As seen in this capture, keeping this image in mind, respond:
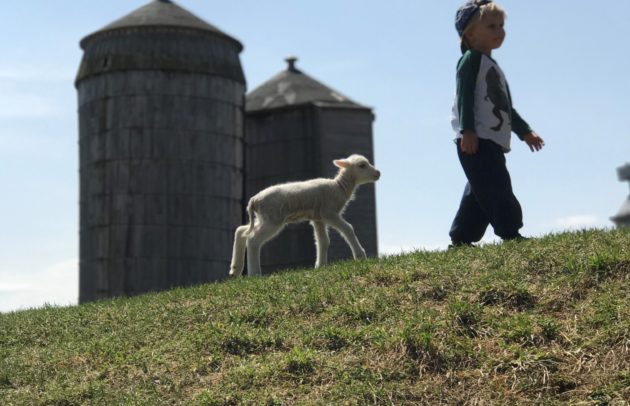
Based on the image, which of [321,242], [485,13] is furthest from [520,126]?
[321,242]

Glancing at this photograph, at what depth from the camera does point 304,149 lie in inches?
1220

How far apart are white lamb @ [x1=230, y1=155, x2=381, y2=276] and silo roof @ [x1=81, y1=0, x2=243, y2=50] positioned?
1686 centimetres

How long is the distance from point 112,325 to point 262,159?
21.2 m

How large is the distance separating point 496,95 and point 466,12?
89 centimetres

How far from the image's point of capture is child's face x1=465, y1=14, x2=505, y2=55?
11.0 m

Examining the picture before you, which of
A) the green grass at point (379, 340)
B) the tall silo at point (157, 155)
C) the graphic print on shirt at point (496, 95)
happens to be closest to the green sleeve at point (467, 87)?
the graphic print on shirt at point (496, 95)

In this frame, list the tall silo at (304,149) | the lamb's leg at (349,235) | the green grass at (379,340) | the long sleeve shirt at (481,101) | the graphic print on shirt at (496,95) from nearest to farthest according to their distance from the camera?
1. the green grass at (379,340)
2. the long sleeve shirt at (481,101)
3. the graphic print on shirt at (496,95)
4. the lamb's leg at (349,235)
5. the tall silo at (304,149)

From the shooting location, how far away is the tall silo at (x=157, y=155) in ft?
91.7

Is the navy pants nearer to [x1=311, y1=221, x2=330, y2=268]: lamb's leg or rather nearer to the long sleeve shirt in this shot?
the long sleeve shirt

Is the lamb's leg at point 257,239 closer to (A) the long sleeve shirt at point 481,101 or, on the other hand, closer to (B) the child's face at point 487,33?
(A) the long sleeve shirt at point 481,101

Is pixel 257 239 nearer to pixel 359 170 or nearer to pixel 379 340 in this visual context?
pixel 359 170

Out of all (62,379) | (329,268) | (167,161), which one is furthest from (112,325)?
(167,161)

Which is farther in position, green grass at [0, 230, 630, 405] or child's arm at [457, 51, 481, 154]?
child's arm at [457, 51, 481, 154]

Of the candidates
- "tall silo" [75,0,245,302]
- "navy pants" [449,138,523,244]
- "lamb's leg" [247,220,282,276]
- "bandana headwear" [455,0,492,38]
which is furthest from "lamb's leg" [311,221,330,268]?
"tall silo" [75,0,245,302]
